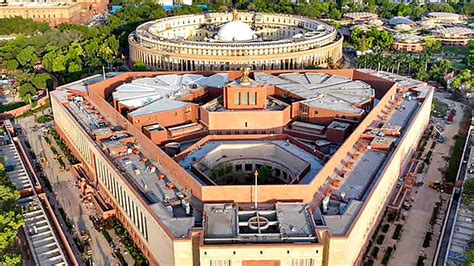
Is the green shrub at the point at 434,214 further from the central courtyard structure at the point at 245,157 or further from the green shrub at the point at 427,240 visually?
the central courtyard structure at the point at 245,157

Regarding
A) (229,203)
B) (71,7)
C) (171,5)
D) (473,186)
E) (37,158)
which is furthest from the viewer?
(171,5)

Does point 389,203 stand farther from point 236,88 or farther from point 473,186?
point 236,88

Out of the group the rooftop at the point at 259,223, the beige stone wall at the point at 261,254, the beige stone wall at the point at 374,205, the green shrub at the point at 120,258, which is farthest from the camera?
the green shrub at the point at 120,258

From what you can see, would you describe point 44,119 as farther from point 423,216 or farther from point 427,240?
point 427,240

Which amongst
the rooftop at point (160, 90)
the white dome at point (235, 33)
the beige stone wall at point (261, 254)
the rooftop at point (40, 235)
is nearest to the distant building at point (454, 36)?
the white dome at point (235, 33)

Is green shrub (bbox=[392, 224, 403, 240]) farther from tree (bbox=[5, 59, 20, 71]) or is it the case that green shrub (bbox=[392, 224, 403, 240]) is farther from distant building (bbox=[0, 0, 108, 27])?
distant building (bbox=[0, 0, 108, 27])

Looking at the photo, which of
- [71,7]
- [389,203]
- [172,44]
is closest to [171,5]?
[71,7]
